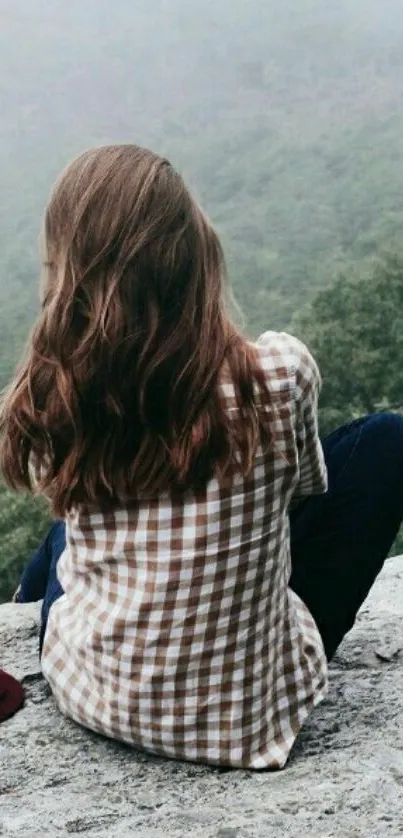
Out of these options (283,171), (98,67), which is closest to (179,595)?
(283,171)

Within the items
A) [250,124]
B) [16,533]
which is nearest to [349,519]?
[16,533]

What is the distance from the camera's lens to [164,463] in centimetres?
151

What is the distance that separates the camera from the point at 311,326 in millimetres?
9789

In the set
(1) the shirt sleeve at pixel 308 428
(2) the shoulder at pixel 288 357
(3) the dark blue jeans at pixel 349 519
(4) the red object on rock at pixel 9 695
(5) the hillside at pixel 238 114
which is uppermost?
(2) the shoulder at pixel 288 357

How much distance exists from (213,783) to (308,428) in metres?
0.57

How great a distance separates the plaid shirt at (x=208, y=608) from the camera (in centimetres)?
153

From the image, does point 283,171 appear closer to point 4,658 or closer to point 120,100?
point 120,100

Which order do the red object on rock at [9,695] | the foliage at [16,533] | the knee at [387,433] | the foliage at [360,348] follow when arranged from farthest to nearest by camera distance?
the foliage at [360,348] < the foliage at [16,533] < the red object on rock at [9,695] < the knee at [387,433]

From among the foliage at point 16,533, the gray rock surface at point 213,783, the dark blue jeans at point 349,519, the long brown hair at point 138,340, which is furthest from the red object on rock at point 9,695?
the foliage at point 16,533

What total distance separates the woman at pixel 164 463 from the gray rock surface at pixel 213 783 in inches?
2.1

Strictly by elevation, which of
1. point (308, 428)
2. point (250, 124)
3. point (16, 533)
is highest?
point (308, 428)

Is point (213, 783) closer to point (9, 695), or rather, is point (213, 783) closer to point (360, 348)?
point (9, 695)

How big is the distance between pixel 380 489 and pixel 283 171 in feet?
116

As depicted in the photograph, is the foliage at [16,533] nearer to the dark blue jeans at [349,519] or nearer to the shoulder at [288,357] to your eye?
the dark blue jeans at [349,519]
